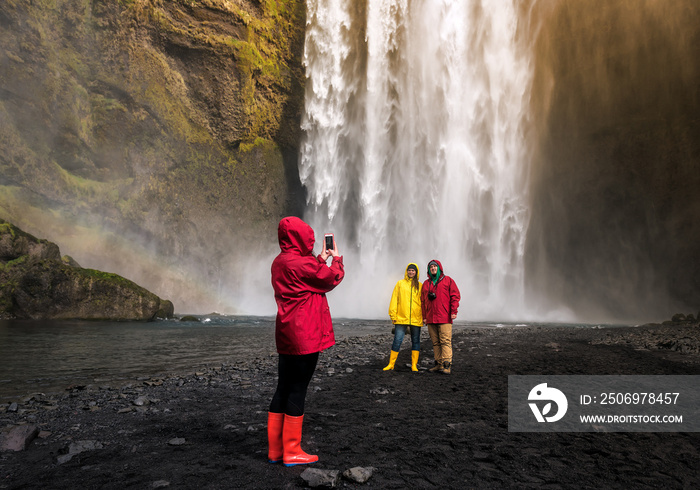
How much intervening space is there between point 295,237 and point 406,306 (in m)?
4.42

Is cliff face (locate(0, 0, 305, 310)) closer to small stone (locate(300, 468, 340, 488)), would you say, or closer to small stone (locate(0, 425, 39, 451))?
small stone (locate(0, 425, 39, 451))

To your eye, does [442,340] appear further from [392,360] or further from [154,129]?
[154,129]

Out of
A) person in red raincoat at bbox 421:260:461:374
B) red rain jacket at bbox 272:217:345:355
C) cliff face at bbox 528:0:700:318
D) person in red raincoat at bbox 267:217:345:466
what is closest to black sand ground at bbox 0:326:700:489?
person in red raincoat at bbox 267:217:345:466

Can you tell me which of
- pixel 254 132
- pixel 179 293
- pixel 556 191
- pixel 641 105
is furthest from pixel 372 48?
pixel 179 293

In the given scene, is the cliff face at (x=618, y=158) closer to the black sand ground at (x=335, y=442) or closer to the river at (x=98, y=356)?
the river at (x=98, y=356)

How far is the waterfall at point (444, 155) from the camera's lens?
3319 centimetres

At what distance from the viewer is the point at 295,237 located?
10.9 feet

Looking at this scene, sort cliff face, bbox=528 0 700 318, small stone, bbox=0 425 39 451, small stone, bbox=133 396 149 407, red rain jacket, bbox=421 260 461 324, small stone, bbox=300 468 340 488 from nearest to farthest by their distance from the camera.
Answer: small stone, bbox=300 468 340 488, small stone, bbox=0 425 39 451, small stone, bbox=133 396 149 407, red rain jacket, bbox=421 260 461 324, cliff face, bbox=528 0 700 318

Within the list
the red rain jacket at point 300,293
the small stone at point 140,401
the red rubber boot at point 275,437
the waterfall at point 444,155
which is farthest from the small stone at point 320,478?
the waterfall at point 444,155

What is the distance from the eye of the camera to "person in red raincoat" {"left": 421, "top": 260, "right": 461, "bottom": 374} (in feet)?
23.0

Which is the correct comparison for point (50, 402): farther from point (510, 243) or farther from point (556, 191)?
point (556, 191)

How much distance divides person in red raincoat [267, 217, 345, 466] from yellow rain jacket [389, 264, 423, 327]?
13.6ft

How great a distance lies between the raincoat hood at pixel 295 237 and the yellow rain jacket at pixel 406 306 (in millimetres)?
4179
